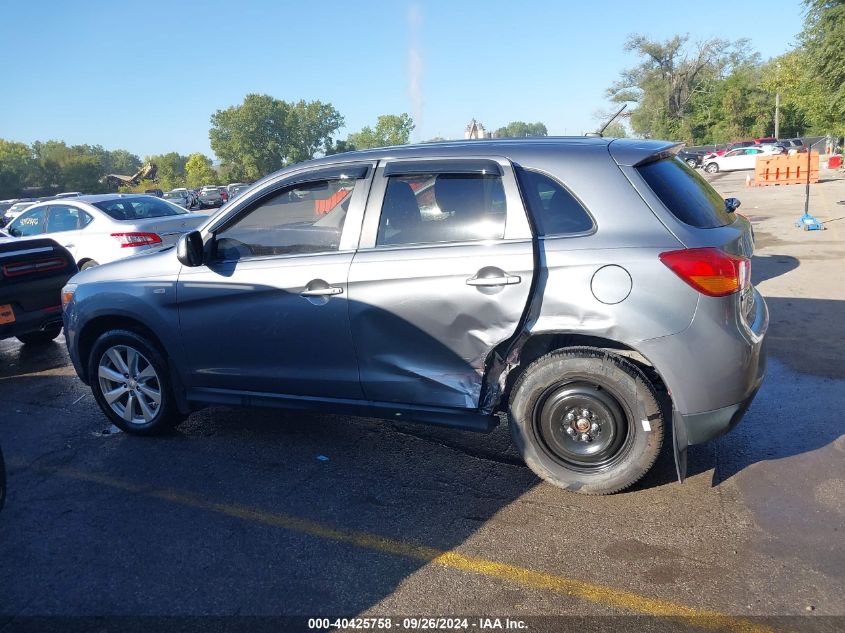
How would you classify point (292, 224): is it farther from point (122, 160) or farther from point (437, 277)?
point (122, 160)

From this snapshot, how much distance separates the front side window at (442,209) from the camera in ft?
12.6

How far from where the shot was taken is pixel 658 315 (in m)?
3.44

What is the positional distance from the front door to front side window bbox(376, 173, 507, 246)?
208 mm

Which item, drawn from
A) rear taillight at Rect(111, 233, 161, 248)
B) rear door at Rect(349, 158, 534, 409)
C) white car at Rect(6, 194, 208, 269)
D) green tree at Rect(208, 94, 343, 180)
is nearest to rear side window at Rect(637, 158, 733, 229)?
rear door at Rect(349, 158, 534, 409)

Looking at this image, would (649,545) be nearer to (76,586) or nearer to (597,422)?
(597,422)

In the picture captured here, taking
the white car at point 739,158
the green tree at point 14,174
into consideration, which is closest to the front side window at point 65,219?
the white car at point 739,158

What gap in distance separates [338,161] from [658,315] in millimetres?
2148

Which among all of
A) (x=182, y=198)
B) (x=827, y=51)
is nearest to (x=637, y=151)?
(x=827, y=51)

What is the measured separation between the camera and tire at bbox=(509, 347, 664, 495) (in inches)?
142

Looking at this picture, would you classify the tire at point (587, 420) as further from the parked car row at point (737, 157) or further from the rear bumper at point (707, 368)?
the parked car row at point (737, 157)

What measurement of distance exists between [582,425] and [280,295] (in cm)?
196

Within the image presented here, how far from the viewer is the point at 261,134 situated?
115 meters

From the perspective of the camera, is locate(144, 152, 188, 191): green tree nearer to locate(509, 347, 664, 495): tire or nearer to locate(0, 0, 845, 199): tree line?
locate(0, 0, 845, 199): tree line

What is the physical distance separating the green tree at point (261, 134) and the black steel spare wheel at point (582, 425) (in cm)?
11044
